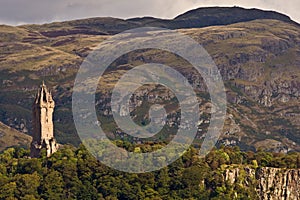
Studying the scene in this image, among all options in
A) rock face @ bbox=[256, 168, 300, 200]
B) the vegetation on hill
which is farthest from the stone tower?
rock face @ bbox=[256, 168, 300, 200]

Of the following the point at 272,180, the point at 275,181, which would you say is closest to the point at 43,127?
the point at 272,180

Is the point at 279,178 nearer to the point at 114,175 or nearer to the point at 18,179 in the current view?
the point at 114,175

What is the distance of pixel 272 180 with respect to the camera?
15325 centimetres

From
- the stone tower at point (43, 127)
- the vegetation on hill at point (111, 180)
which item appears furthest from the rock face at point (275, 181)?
the stone tower at point (43, 127)

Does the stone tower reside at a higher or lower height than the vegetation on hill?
higher

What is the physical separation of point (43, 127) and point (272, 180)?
141 ft

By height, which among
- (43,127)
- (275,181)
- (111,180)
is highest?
(43,127)

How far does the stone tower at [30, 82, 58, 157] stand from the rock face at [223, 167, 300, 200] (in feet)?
111

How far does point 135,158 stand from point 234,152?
75.9 ft

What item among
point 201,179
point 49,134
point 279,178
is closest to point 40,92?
point 49,134

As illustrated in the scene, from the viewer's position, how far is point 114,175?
486 feet

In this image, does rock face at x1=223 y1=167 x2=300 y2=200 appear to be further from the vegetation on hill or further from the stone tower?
the stone tower

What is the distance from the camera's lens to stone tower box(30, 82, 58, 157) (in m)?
153

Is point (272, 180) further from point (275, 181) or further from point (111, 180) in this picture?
point (111, 180)
